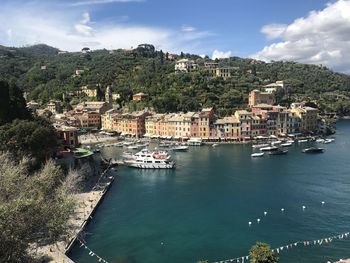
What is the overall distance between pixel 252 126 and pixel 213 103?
1843cm

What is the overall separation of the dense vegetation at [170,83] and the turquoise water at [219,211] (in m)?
42.0

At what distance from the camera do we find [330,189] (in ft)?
130

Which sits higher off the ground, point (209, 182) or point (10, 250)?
point (10, 250)

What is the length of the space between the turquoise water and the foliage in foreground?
4847mm

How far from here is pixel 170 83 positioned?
355 feet

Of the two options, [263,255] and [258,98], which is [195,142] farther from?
[263,255]

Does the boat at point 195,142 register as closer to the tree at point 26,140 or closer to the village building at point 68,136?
the village building at point 68,136

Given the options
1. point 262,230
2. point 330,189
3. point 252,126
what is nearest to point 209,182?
point 330,189

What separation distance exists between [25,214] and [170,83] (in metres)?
92.6

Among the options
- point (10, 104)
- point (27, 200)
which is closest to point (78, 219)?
point (27, 200)

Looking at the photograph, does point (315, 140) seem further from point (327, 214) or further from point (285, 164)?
point (327, 214)

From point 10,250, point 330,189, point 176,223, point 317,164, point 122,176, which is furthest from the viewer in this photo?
point 317,164

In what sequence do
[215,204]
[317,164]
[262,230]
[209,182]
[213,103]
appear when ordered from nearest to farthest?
1. [262,230]
2. [215,204]
3. [209,182]
4. [317,164]
5. [213,103]

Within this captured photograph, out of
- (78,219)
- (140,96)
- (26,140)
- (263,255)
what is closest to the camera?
(263,255)
